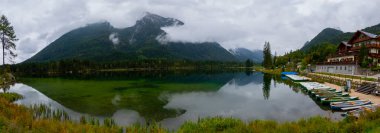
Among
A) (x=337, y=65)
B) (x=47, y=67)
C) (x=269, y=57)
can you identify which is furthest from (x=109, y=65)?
(x=337, y=65)

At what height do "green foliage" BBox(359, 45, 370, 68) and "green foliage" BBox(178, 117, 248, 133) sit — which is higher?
"green foliage" BBox(359, 45, 370, 68)

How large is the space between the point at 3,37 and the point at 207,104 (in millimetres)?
45800

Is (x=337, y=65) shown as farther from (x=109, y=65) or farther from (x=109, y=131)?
(x=109, y=65)

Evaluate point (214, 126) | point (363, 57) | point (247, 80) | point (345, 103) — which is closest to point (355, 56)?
point (363, 57)

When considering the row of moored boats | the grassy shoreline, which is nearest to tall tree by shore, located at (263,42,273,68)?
the row of moored boats

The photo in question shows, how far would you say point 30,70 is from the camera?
166 meters

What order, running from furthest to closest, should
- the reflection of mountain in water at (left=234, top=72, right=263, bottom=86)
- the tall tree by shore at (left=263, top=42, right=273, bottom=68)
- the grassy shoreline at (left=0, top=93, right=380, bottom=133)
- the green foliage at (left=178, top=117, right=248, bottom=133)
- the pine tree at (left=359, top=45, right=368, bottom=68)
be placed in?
the tall tree by shore at (left=263, top=42, right=273, bottom=68) → the reflection of mountain in water at (left=234, top=72, right=263, bottom=86) → the pine tree at (left=359, top=45, right=368, bottom=68) → the green foliage at (left=178, top=117, right=248, bottom=133) → the grassy shoreline at (left=0, top=93, right=380, bottom=133)

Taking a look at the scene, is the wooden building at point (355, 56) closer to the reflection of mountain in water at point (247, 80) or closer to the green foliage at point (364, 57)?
the green foliage at point (364, 57)

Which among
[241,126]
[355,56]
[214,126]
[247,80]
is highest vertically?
[355,56]

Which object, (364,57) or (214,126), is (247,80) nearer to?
(364,57)

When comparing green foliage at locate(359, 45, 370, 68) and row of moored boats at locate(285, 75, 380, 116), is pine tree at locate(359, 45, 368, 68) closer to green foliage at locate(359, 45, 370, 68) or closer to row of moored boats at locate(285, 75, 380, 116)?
A: green foliage at locate(359, 45, 370, 68)

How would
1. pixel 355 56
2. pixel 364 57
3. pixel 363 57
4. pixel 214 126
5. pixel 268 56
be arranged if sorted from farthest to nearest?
pixel 268 56 → pixel 355 56 → pixel 363 57 → pixel 364 57 → pixel 214 126

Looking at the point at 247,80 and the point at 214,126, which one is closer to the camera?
the point at 214,126

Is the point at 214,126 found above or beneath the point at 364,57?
beneath
